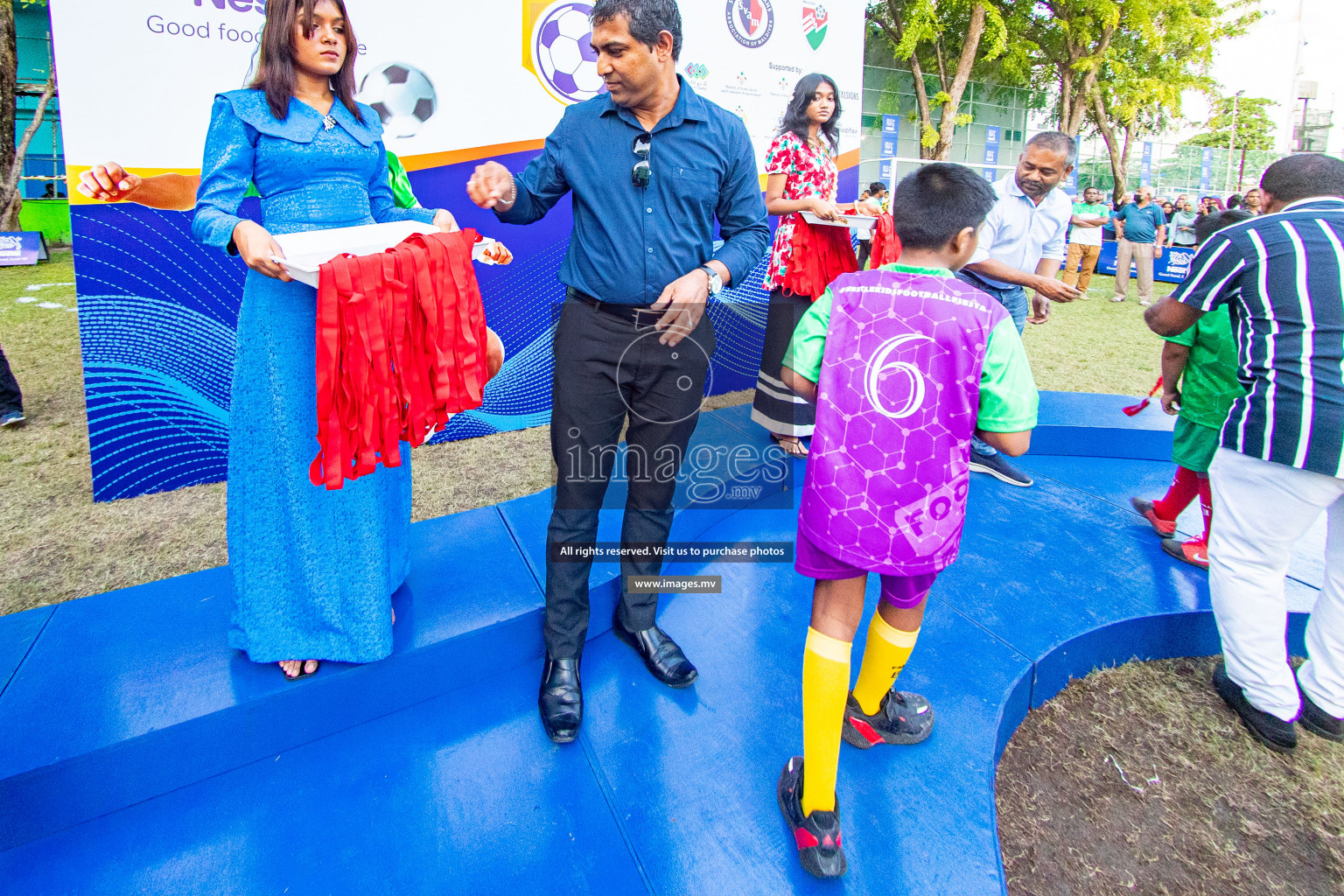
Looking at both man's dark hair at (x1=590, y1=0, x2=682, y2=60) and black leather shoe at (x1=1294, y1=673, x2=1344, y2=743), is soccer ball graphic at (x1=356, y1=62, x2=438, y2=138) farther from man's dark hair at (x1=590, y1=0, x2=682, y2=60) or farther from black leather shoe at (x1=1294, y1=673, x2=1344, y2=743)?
black leather shoe at (x1=1294, y1=673, x2=1344, y2=743)

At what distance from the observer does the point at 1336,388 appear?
186cm

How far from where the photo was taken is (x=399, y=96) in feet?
11.7

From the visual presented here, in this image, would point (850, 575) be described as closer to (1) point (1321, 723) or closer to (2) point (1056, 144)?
(1) point (1321, 723)

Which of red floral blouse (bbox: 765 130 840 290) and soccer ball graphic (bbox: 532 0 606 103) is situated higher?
soccer ball graphic (bbox: 532 0 606 103)

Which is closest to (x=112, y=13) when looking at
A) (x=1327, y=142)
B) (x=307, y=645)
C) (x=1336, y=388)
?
(x=307, y=645)

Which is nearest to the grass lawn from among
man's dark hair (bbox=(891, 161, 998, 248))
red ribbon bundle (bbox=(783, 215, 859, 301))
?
man's dark hair (bbox=(891, 161, 998, 248))

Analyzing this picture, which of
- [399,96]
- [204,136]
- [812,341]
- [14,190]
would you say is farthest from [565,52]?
[14,190]

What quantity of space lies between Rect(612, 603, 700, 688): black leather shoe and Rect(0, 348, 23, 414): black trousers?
449 cm

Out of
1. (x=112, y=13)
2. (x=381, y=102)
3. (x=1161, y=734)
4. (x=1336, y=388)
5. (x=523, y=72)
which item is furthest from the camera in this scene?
(x=523, y=72)

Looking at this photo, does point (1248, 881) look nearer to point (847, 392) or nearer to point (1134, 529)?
point (847, 392)

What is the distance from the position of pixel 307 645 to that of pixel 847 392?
1580mm

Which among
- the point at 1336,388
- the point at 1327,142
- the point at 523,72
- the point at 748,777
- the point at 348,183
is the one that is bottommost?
the point at 748,777

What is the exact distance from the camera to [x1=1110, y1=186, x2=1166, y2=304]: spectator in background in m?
10.2

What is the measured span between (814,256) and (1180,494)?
196 centimetres
